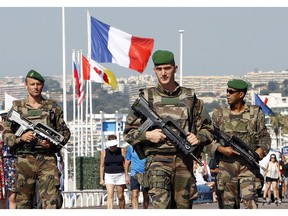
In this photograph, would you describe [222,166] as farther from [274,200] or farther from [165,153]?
[274,200]

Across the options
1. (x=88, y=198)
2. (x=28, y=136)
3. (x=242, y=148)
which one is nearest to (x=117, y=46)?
(x=88, y=198)

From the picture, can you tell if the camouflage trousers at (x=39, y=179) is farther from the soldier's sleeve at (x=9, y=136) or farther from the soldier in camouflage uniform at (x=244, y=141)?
the soldier in camouflage uniform at (x=244, y=141)

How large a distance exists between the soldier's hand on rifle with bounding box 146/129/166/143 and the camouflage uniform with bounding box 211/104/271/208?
274 cm

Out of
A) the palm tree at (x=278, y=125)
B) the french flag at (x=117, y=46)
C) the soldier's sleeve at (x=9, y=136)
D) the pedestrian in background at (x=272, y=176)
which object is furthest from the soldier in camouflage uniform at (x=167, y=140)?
the palm tree at (x=278, y=125)

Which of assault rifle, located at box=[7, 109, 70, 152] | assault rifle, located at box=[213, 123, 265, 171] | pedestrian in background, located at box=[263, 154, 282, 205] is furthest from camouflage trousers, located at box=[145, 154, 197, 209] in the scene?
pedestrian in background, located at box=[263, 154, 282, 205]

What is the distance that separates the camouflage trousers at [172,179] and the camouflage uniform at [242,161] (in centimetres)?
241

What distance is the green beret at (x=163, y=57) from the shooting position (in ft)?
39.8

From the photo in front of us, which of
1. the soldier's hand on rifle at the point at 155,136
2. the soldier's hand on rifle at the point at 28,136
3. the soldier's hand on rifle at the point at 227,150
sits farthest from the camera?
the soldier's hand on rifle at the point at 227,150

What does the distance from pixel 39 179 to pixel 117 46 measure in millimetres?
20780

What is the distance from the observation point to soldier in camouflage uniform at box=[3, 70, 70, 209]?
14250 mm

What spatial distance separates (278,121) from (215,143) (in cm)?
14147

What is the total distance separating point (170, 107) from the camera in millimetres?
12273

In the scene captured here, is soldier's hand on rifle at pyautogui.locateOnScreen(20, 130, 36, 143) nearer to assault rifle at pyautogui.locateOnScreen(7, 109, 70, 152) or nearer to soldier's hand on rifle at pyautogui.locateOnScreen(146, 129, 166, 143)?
A: assault rifle at pyautogui.locateOnScreen(7, 109, 70, 152)

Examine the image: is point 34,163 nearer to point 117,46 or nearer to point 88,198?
point 88,198
